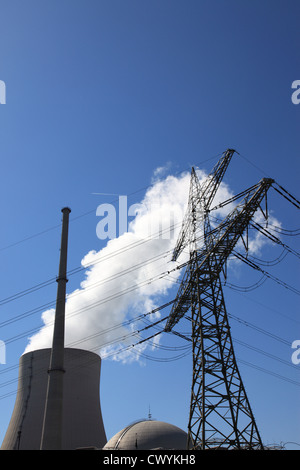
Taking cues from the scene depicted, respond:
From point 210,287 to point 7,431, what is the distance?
2624 centimetres

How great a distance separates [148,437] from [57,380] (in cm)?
2420

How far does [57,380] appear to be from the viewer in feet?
73.2

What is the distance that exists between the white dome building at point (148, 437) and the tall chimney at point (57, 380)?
2151 centimetres

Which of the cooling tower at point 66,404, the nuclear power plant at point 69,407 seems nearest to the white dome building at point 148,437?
the nuclear power plant at point 69,407

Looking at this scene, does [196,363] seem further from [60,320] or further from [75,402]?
[75,402]

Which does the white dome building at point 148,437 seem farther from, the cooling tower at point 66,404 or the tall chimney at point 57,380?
the tall chimney at point 57,380

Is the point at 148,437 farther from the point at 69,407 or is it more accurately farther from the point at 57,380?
the point at 57,380

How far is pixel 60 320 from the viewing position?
23312mm

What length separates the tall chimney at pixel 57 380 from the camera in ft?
69.4

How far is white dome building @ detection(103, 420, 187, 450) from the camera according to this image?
134 feet

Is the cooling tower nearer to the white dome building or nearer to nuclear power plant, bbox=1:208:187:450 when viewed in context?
nuclear power plant, bbox=1:208:187:450

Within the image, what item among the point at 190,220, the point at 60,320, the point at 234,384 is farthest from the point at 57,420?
the point at 190,220

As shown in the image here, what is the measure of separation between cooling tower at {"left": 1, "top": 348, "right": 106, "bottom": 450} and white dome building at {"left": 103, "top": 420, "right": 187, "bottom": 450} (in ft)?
11.5
